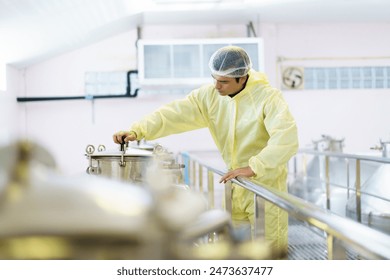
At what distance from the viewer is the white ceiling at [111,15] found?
1214mm

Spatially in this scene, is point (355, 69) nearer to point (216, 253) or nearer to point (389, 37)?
Answer: point (389, 37)

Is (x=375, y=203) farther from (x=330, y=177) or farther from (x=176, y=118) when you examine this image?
(x=176, y=118)

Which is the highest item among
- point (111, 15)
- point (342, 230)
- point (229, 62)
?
point (111, 15)

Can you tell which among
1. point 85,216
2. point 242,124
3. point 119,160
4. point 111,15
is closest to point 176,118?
point 242,124

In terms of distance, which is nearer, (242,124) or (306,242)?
(242,124)

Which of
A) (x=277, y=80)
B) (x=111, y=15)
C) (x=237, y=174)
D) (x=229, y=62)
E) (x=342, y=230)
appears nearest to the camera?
(x=342, y=230)

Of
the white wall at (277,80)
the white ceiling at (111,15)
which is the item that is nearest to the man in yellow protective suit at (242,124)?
the white wall at (277,80)

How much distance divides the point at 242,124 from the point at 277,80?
1605 mm

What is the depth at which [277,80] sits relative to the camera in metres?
2.84

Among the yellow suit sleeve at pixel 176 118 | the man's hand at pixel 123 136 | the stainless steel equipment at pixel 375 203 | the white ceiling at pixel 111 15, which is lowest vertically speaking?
the stainless steel equipment at pixel 375 203

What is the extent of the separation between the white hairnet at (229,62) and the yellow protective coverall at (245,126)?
88 millimetres

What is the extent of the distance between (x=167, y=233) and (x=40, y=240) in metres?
0.10

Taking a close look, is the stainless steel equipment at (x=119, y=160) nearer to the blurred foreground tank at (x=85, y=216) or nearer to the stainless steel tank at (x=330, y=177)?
the blurred foreground tank at (x=85, y=216)

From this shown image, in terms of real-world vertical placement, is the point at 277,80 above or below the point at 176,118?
above
